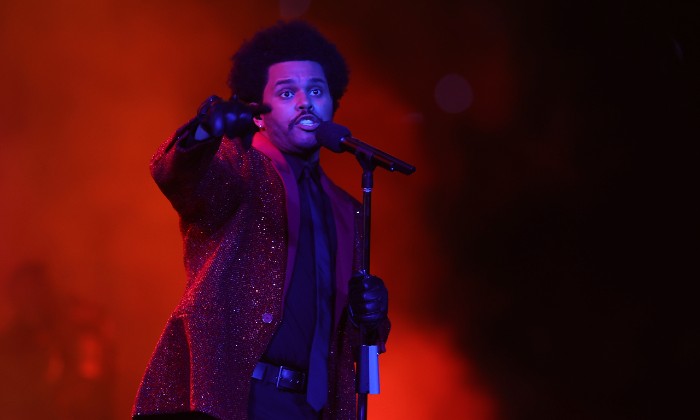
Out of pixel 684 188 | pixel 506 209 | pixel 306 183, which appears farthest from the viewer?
pixel 506 209

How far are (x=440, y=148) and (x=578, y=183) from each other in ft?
2.34

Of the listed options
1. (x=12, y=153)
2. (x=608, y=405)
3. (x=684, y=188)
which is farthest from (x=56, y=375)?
(x=684, y=188)

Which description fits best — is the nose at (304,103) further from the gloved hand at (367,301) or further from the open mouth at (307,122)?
the gloved hand at (367,301)

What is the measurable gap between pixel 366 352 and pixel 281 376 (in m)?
0.27

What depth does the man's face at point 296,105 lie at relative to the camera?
111 inches

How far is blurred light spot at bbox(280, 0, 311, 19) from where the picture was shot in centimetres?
438

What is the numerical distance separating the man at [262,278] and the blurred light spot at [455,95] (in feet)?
5.31

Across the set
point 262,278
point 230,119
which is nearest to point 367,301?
point 262,278

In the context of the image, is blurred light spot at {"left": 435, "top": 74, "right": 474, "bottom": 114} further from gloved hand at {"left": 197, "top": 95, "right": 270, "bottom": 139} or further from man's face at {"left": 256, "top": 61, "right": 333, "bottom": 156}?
gloved hand at {"left": 197, "top": 95, "right": 270, "bottom": 139}

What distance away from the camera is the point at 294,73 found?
9.70 ft

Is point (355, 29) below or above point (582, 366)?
above

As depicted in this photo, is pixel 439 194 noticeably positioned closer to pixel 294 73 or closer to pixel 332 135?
pixel 294 73

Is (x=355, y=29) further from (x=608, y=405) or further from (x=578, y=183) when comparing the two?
(x=608, y=405)

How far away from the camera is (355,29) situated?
446 centimetres
